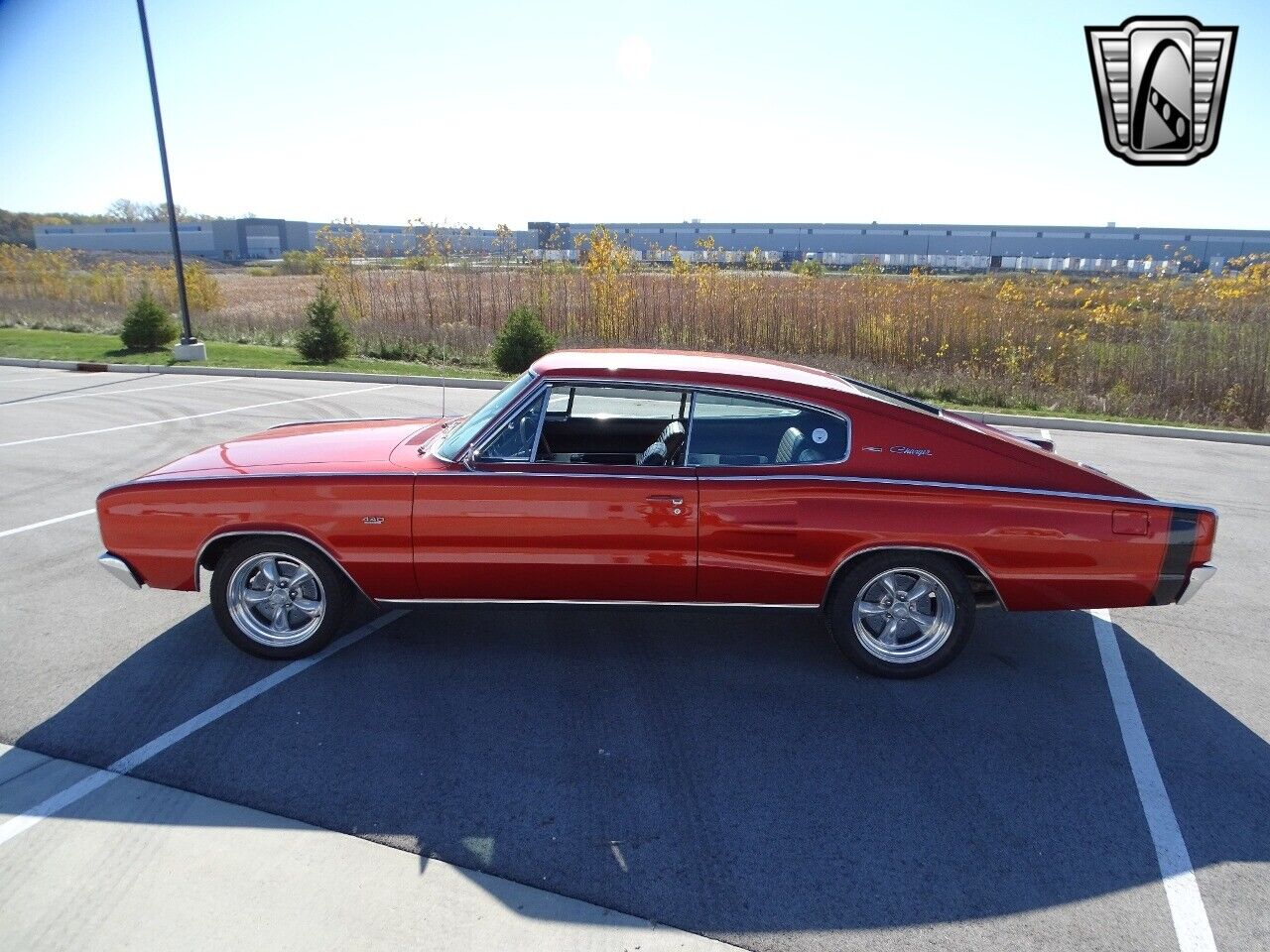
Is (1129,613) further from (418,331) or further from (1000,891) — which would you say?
(418,331)

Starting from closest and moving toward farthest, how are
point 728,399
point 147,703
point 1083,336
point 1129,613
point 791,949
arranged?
1. point 791,949
2. point 147,703
3. point 728,399
4. point 1129,613
5. point 1083,336

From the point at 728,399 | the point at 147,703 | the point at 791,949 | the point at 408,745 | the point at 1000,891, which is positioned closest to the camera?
the point at 791,949

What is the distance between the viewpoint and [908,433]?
4.02m

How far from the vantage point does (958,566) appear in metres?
4.02

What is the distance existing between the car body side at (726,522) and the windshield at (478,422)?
0.10 metres

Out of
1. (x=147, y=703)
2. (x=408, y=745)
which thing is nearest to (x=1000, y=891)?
(x=408, y=745)

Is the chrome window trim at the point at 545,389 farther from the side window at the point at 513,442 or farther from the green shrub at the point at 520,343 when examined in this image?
the green shrub at the point at 520,343

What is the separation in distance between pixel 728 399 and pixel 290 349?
17858 mm

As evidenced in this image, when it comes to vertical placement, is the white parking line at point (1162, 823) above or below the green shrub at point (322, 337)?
below

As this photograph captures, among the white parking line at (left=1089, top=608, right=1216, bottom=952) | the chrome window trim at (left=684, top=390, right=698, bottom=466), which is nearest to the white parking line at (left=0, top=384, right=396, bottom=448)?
the chrome window trim at (left=684, top=390, right=698, bottom=466)

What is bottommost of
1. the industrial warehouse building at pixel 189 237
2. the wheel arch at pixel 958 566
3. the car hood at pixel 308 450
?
the wheel arch at pixel 958 566

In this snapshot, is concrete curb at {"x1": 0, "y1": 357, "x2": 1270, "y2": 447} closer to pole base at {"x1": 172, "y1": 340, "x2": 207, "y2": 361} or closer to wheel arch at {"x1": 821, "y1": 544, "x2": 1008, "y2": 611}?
pole base at {"x1": 172, "y1": 340, "x2": 207, "y2": 361}

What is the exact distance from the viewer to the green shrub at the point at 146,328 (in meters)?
18.0

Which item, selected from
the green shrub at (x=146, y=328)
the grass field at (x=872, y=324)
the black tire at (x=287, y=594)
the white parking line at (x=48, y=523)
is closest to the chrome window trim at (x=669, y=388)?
the black tire at (x=287, y=594)
